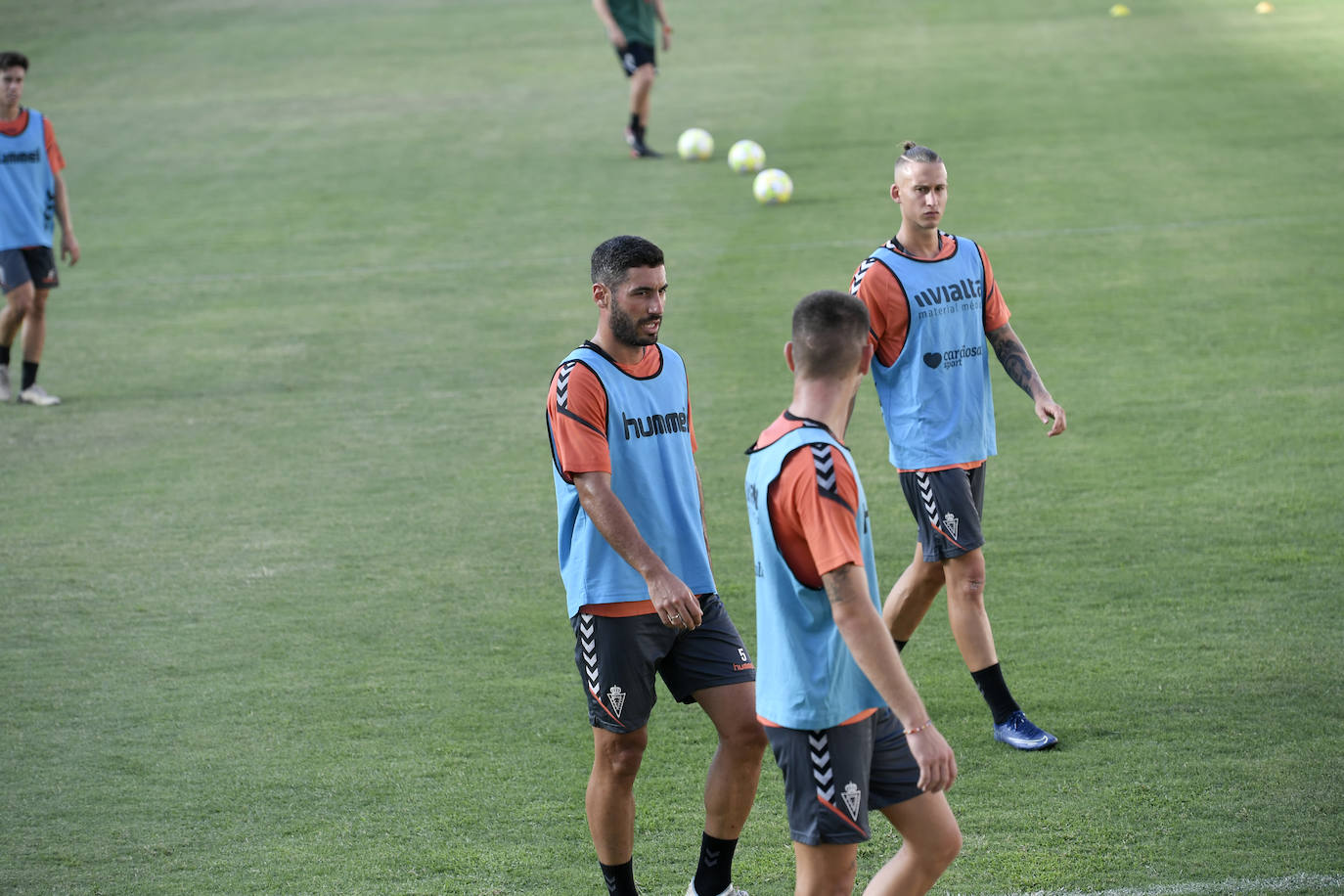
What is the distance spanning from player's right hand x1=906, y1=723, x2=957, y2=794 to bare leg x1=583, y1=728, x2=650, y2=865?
1251 millimetres

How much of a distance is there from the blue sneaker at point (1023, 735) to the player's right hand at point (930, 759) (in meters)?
2.12

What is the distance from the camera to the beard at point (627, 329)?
4336 millimetres

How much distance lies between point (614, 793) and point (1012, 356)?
248 centimetres

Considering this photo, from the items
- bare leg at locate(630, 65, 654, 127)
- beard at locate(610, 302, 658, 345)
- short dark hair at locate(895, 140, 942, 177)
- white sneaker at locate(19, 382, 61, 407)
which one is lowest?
white sneaker at locate(19, 382, 61, 407)

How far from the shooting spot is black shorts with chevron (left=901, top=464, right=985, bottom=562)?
18.0 feet

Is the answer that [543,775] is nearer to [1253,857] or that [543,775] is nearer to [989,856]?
[989,856]

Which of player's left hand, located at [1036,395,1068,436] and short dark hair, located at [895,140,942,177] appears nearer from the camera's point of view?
player's left hand, located at [1036,395,1068,436]

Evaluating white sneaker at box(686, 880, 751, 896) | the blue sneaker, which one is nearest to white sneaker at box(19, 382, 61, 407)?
white sneaker at box(686, 880, 751, 896)

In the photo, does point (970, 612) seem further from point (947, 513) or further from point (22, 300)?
point (22, 300)

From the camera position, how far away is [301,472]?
912 centimetres

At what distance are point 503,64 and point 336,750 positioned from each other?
836 inches

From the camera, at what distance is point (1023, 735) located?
5383mm

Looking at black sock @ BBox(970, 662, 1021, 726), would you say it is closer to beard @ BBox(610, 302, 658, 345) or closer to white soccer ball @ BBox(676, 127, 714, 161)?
beard @ BBox(610, 302, 658, 345)

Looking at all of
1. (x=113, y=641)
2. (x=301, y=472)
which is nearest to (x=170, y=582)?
(x=113, y=641)
